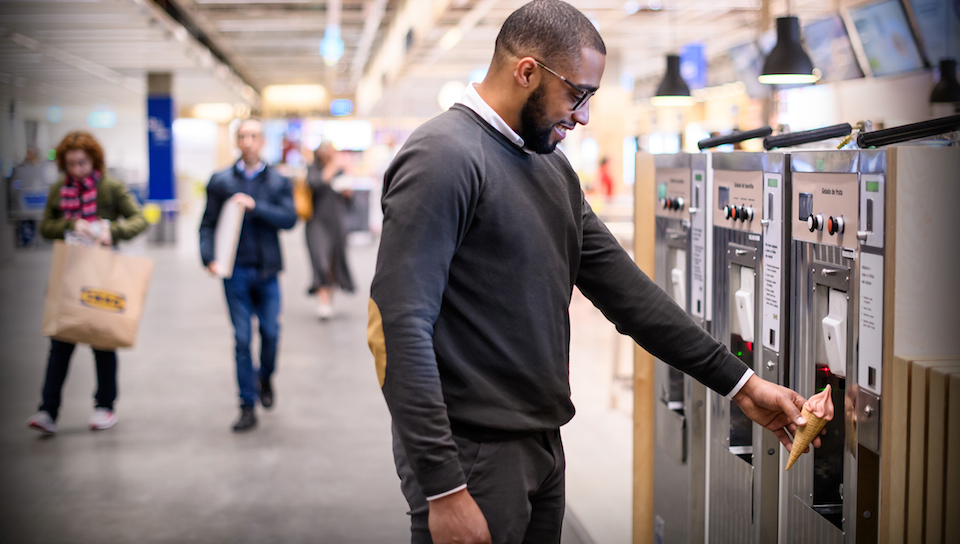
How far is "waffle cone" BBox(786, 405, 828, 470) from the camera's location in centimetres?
186

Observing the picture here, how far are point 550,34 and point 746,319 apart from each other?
106cm

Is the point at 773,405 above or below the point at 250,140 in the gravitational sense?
below

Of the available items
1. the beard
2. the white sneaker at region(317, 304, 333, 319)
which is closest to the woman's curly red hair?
the white sneaker at region(317, 304, 333, 319)

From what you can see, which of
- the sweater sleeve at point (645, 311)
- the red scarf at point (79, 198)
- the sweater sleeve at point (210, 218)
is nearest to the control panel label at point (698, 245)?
the sweater sleeve at point (645, 311)

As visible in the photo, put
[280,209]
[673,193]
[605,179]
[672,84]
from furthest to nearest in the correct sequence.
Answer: [605,179], [672,84], [280,209], [673,193]

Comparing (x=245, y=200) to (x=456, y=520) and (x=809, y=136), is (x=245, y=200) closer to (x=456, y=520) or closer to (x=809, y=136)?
(x=809, y=136)

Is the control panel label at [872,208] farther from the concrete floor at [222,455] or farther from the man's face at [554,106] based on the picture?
the concrete floor at [222,455]

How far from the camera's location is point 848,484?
1867 millimetres

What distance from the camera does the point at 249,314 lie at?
507cm

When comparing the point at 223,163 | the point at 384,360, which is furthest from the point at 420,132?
the point at 223,163

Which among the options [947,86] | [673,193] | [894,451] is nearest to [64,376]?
[673,193]

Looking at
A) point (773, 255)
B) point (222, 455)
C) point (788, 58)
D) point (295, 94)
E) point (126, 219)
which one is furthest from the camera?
point (295, 94)

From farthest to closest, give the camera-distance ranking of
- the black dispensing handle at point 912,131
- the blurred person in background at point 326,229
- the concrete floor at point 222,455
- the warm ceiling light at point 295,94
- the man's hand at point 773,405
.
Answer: the warm ceiling light at point 295,94, the blurred person in background at point 326,229, the concrete floor at point 222,455, the man's hand at point 773,405, the black dispensing handle at point 912,131

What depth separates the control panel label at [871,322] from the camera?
5.71 feet
